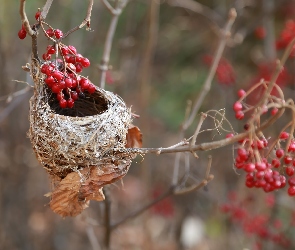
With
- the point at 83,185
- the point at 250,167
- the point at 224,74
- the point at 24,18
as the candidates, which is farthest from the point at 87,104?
the point at 224,74

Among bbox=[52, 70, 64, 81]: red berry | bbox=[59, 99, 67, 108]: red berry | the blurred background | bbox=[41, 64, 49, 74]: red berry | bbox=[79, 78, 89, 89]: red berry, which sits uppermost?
bbox=[41, 64, 49, 74]: red berry

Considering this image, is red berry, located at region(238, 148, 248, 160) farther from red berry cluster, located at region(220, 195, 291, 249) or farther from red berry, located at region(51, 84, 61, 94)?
red berry cluster, located at region(220, 195, 291, 249)

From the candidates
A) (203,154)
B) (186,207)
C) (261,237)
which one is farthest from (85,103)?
(203,154)

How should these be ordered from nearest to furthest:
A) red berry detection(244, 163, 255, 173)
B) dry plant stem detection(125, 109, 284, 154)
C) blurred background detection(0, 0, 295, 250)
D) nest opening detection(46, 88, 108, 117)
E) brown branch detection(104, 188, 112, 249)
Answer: dry plant stem detection(125, 109, 284, 154) < red berry detection(244, 163, 255, 173) < nest opening detection(46, 88, 108, 117) < brown branch detection(104, 188, 112, 249) < blurred background detection(0, 0, 295, 250)

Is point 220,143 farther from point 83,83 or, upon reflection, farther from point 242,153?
point 83,83

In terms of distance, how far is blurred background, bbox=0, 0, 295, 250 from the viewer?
3953 mm

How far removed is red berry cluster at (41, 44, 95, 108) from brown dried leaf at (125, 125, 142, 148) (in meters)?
0.20

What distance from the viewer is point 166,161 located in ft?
18.2

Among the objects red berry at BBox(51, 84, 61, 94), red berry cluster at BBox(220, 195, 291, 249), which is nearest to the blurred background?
red berry cluster at BBox(220, 195, 291, 249)

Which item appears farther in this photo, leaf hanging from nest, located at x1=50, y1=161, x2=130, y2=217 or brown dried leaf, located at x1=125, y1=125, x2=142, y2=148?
brown dried leaf, located at x1=125, y1=125, x2=142, y2=148

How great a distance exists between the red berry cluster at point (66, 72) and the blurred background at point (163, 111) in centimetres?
142

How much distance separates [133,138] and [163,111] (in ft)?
12.1

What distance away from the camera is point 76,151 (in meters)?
1.80

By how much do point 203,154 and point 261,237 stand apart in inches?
63.0
